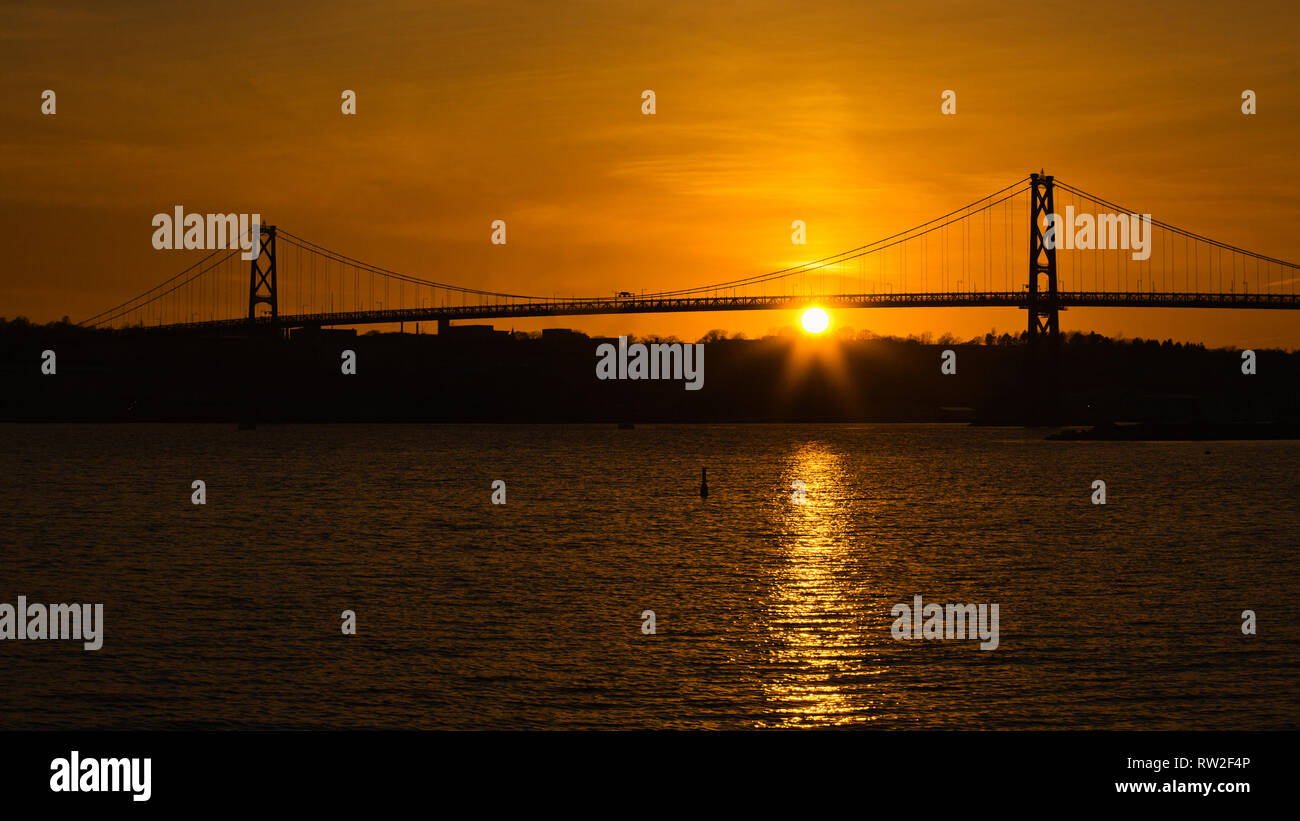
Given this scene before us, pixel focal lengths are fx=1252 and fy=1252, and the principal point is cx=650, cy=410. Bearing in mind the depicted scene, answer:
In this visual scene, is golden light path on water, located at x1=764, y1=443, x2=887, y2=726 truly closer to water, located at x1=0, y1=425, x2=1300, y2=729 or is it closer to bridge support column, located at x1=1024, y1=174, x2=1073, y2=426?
water, located at x1=0, y1=425, x2=1300, y2=729

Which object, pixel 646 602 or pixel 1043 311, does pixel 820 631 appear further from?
pixel 1043 311

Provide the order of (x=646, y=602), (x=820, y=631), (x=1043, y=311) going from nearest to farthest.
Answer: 1. (x=820, y=631)
2. (x=646, y=602)
3. (x=1043, y=311)

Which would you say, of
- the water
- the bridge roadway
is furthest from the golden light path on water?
the bridge roadway

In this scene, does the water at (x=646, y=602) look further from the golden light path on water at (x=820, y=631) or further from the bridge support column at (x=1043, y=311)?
the bridge support column at (x=1043, y=311)

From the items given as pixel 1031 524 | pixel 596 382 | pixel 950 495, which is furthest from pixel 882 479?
pixel 596 382

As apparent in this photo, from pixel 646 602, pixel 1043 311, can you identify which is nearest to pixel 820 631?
pixel 646 602

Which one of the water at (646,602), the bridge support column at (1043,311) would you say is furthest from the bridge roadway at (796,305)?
the water at (646,602)
